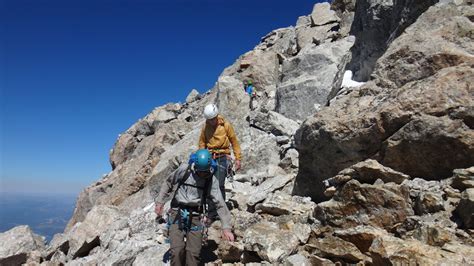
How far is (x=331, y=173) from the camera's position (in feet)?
38.6

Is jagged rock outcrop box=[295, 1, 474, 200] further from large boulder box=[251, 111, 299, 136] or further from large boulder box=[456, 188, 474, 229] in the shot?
large boulder box=[251, 111, 299, 136]

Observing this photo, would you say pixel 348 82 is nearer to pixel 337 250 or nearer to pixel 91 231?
pixel 337 250

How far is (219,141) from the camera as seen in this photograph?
1211cm

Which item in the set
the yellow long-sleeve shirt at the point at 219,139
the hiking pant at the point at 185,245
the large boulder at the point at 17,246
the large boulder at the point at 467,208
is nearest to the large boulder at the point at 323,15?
the yellow long-sleeve shirt at the point at 219,139

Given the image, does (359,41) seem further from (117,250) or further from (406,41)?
(117,250)

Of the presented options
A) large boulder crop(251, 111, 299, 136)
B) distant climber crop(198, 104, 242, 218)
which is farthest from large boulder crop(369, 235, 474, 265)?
large boulder crop(251, 111, 299, 136)

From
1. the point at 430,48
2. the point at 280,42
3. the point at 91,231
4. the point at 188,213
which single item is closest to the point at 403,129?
the point at 430,48

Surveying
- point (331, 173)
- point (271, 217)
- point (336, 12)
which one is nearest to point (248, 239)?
point (271, 217)

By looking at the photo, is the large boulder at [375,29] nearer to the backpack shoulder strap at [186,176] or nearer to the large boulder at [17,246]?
the backpack shoulder strap at [186,176]

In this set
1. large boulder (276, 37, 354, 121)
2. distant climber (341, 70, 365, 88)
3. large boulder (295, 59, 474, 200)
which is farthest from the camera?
large boulder (276, 37, 354, 121)

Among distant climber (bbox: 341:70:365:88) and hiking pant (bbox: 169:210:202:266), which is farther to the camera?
distant climber (bbox: 341:70:365:88)

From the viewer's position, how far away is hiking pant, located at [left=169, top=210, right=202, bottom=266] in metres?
8.91

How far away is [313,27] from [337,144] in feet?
99.8

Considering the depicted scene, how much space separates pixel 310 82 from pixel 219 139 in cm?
1384
